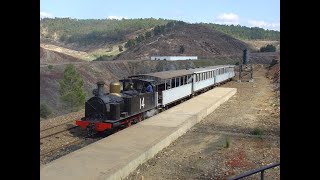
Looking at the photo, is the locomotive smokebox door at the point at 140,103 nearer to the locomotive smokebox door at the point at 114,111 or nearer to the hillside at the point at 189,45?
the locomotive smokebox door at the point at 114,111

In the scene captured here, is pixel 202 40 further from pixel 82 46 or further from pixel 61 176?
pixel 61 176

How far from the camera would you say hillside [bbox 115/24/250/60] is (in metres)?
96.9

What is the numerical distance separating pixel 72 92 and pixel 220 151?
20.5m

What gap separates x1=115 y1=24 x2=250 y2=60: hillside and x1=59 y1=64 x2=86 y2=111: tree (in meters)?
55.4

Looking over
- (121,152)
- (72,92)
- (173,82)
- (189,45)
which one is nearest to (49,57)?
(189,45)

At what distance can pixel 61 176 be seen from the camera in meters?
8.12

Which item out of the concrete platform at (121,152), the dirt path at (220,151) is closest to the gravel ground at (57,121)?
the concrete platform at (121,152)

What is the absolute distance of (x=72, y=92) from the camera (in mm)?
30094

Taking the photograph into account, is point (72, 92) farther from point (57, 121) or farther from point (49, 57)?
point (49, 57)

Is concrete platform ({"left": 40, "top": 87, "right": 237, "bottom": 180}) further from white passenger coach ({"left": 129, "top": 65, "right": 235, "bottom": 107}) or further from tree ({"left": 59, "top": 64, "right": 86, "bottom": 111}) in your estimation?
tree ({"left": 59, "top": 64, "right": 86, "bottom": 111})

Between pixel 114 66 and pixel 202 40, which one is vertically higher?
pixel 202 40

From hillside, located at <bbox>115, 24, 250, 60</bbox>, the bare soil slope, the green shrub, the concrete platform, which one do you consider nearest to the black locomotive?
the concrete platform
